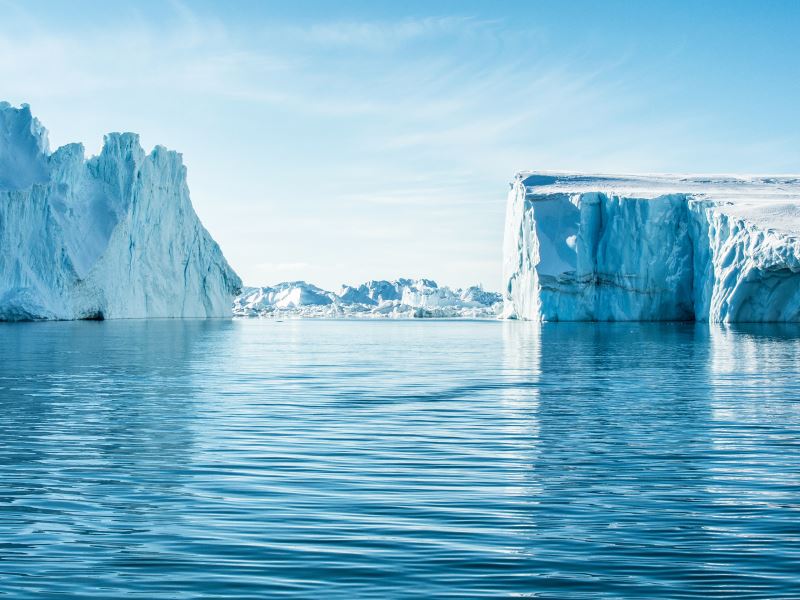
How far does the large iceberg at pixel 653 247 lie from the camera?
169ft

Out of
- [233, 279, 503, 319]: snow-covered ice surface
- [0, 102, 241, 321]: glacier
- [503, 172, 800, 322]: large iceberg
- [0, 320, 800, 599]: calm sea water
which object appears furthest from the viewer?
[233, 279, 503, 319]: snow-covered ice surface

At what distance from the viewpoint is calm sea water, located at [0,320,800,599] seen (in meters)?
5.45

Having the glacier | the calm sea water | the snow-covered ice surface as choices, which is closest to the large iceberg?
the glacier

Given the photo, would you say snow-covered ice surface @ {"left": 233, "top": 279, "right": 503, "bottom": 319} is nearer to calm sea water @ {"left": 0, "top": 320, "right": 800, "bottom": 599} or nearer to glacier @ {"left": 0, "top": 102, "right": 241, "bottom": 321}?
glacier @ {"left": 0, "top": 102, "right": 241, "bottom": 321}

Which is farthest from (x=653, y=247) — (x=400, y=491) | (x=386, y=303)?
(x=386, y=303)

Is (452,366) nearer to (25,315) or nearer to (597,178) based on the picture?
(25,315)

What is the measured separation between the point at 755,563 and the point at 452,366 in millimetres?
19578

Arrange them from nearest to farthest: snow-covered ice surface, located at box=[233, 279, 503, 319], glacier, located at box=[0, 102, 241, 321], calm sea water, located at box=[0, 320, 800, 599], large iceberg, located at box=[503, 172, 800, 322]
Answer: calm sea water, located at box=[0, 320, 800, 599] → large iceberg, located at box=[503, 172, 800, 322] → glacier, located at box=[0, 102, 241, 321] → snow-covered ice surface, located at box=[233, 279, 503, 319]

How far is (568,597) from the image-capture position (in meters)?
5.06

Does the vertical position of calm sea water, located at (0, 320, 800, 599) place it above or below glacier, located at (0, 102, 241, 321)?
below

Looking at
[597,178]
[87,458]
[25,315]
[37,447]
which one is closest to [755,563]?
[87,458]

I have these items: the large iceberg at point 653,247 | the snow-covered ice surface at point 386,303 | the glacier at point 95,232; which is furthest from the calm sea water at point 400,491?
the snow-covered ice surface at point 386,303

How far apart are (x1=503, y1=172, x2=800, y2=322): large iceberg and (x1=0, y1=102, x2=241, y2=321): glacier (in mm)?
27378

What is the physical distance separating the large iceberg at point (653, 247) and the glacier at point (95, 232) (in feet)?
89.8
